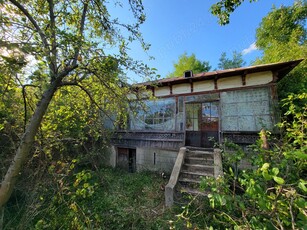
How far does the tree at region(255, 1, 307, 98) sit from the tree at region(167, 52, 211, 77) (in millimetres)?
6554

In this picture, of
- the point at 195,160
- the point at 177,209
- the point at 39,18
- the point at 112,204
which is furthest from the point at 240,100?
the point at 39,18

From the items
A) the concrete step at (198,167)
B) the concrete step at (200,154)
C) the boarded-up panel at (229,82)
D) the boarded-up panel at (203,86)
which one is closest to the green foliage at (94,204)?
the concrete step at (198,167)

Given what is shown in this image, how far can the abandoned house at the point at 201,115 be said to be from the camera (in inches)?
245

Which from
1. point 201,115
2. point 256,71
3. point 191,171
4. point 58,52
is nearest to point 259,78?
point 256,71

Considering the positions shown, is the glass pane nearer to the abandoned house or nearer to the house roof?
the abandoned house

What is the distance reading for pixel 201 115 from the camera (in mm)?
7617

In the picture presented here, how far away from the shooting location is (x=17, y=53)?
6.24ft

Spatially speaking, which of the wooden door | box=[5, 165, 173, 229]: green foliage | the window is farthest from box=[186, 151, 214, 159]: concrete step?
the window

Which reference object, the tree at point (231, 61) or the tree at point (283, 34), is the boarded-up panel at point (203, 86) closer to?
the tree at point (283, 34)

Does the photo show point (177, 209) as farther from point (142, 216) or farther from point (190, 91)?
point (190, 91)

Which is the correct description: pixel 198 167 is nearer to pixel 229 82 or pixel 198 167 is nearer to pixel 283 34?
pixel 229 82

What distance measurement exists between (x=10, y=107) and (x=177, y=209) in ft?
16.8

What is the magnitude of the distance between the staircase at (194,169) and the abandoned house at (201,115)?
0.80 metres

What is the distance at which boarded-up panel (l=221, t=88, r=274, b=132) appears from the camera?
242 inches
